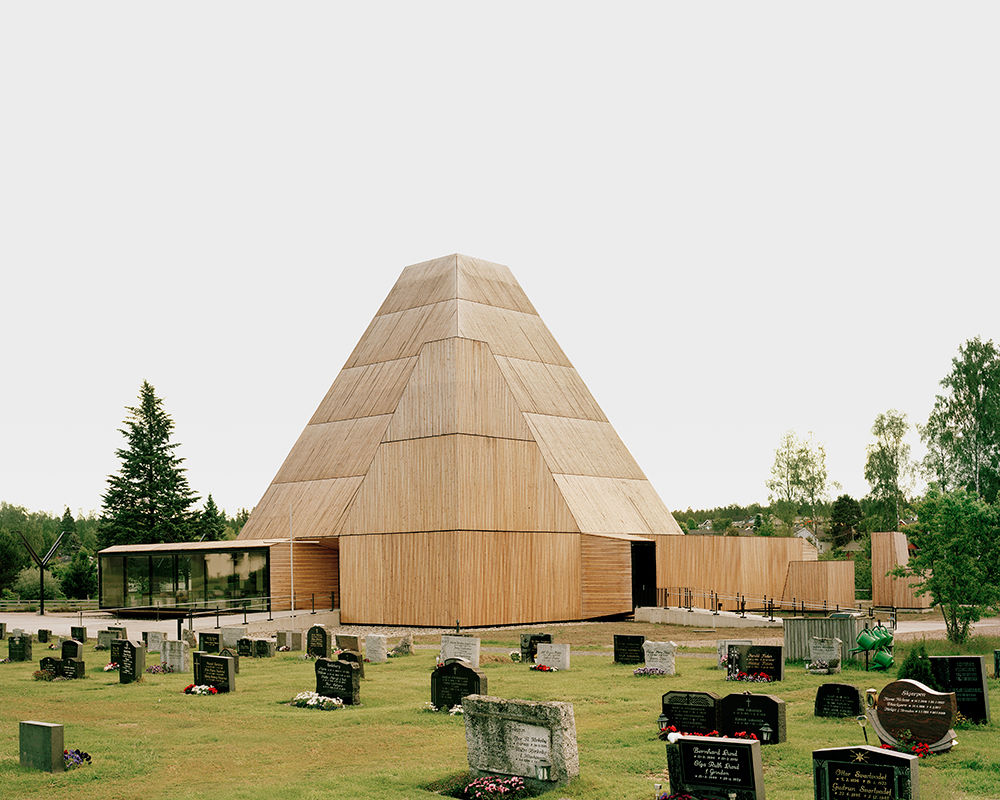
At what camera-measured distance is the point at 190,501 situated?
2635 inches

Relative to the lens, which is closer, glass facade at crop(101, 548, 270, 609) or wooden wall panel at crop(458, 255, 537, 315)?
glass facade at crop(101, 548, 270, 609)

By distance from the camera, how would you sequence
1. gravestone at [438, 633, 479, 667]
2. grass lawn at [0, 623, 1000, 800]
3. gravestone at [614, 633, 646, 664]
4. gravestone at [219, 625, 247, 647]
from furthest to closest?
gravestone at [219, 625, 247, 647]
gravestone at [614, 633, 646, 664]
gravestone at [438, 633, 479, 667]
grass lawn at [0, 623, 1000, 800]

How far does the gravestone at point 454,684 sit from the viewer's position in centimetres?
1641

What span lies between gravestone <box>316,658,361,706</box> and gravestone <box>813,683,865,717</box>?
26.1ft

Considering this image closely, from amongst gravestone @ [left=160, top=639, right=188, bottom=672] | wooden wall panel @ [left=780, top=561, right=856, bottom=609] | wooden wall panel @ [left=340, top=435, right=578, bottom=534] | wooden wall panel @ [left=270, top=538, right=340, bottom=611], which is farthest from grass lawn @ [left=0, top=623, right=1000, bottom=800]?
wooden wall panel @ [left=780, top=561, right=856, bottom=609]

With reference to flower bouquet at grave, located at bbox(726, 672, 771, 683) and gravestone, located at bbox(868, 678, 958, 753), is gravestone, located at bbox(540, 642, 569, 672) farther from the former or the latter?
gravestone, located at bbox(868, 678, 958, 753)

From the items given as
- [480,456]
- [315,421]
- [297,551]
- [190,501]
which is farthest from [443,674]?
[190,501]

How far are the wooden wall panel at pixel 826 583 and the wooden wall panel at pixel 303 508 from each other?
1910 cm

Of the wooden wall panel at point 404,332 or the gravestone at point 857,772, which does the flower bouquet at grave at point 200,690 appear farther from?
the wooden wall panel at point 404,332

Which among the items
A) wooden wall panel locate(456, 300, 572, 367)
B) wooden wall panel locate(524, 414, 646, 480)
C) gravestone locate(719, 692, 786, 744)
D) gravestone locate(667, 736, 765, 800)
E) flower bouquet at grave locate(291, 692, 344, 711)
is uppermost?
wooden wall panel locate(456, 300, 572, 367)

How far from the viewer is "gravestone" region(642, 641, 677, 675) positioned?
72.5 ft

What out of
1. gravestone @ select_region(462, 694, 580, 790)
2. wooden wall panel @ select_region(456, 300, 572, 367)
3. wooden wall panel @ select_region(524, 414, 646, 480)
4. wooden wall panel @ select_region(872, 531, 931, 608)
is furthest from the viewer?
wooden wall panel @ select_region(456, 300, 572, 367)

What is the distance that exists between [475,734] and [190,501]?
5890 cm

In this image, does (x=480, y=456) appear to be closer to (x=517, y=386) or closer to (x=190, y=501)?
(x=517, y=386)
